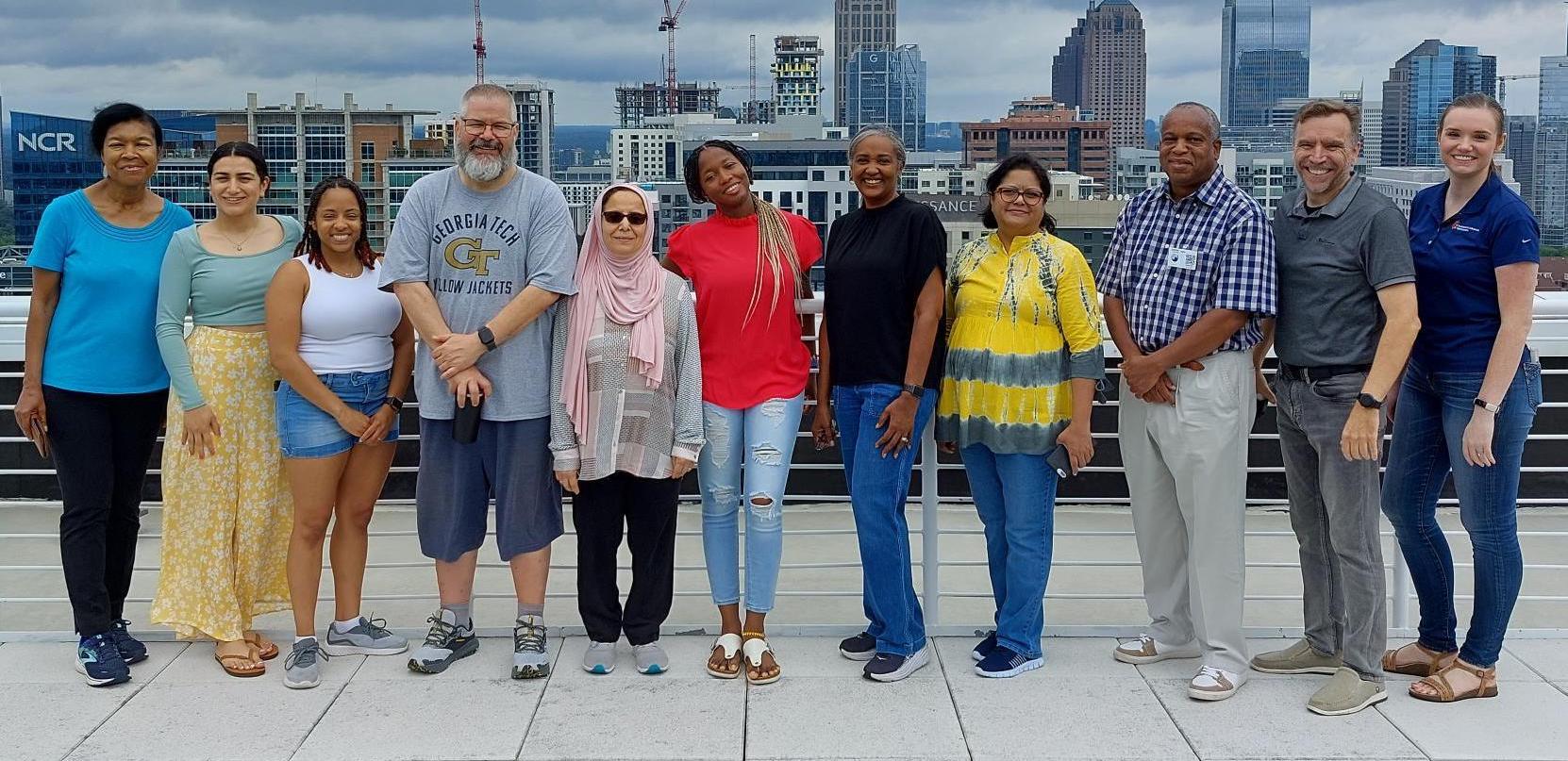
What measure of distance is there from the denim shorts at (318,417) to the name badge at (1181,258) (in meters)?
2.00

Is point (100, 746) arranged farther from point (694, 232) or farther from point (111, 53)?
point (111, 53)

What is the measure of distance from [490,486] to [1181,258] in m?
1.83

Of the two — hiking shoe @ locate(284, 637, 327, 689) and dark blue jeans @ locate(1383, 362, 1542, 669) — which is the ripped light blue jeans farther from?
dark blue jeans @ locate(1383, 362, 1542, 669)

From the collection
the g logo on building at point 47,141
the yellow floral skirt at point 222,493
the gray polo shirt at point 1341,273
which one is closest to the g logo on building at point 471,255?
the yellow floral skirt at point 222,493

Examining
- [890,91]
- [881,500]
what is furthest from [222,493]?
[890,91]

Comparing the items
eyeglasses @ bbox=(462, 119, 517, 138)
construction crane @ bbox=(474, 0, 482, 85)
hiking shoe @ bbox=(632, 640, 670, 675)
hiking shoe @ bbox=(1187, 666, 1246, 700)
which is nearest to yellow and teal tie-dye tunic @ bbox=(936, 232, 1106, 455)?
hiking shoe @ bbox=(1187, 666, 1246, 700)

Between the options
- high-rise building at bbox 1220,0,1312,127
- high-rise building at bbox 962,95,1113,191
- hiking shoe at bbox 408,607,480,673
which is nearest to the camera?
hiking shoe at bbox 408,607,480,673

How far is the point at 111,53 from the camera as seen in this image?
12762cm

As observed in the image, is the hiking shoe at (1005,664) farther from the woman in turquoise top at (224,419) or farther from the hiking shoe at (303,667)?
the woman in turquoise top at (224,419)

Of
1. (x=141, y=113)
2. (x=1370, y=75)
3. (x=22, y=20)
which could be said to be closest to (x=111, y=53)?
(x=22, y=20)

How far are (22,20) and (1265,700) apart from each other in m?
170

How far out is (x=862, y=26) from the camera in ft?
575

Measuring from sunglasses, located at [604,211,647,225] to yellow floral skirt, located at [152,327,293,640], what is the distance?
3.20 feet

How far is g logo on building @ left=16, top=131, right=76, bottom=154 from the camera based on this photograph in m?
69.0
